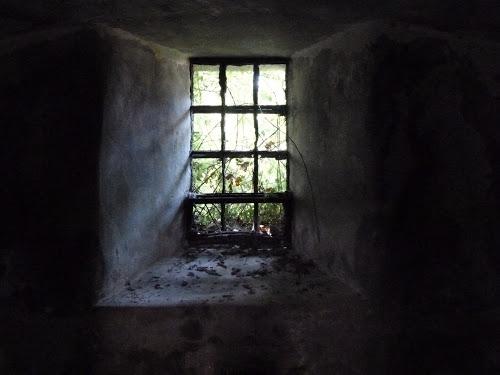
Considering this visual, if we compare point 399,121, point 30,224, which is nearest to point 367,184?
point 399,121

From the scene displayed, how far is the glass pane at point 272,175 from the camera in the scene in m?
2.19

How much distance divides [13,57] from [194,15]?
0.67 metres

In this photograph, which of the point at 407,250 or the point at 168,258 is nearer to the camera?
the point at 407,250

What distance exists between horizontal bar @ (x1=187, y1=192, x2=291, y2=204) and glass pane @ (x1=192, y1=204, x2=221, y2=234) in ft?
0.27

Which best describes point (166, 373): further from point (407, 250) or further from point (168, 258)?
point (407, 250)

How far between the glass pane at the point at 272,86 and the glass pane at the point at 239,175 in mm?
308

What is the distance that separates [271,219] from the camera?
87.8 inches

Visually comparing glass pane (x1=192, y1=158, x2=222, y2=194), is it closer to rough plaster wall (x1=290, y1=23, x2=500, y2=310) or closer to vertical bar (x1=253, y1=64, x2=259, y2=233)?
vertical bar (x1=253, y1=64, x2=259, y2=233)

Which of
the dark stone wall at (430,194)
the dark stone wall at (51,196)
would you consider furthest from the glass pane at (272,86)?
the dark stone wall at (51,196)

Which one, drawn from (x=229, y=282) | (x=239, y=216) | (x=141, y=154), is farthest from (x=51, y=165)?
(x=239, y=216)

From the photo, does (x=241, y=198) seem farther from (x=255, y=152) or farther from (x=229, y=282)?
(x=229, y=282)

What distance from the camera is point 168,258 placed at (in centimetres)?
198

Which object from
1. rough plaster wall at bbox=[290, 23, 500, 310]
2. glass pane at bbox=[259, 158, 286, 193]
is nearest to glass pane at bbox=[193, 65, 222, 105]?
glass pane at bbox=[259, 158, 286, 193]

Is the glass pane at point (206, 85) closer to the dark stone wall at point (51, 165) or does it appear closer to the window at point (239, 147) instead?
the window at point (239, 147)
